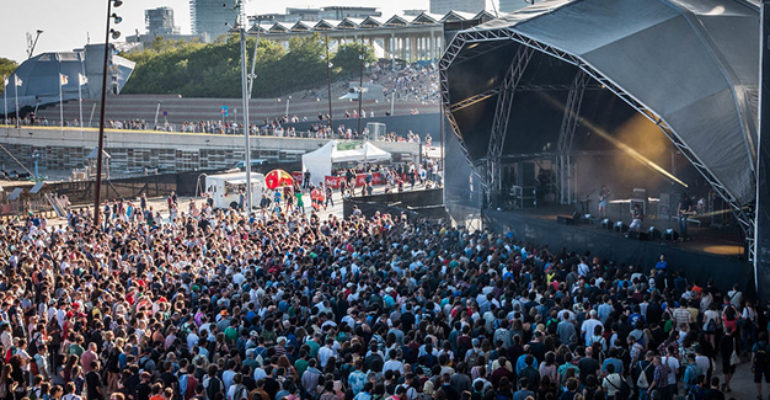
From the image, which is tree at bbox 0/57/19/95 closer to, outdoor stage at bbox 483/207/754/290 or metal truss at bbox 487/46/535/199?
metal truss at bbox 487/46/535/199

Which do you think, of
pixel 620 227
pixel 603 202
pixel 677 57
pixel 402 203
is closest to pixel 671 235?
pixel 620 227

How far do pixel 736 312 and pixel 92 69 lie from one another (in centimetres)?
8453

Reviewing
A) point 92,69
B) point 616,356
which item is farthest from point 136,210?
point 92,69

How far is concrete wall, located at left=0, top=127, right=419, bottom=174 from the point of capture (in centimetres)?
5444

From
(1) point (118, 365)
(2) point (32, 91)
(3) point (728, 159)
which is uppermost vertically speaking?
(2) point (32, 91)

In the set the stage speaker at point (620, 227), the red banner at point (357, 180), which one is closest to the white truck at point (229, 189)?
the red banner at point (357, 180)

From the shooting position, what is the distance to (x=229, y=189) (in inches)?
1436

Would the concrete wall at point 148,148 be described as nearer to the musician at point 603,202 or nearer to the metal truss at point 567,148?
the metal truss at point 567,148

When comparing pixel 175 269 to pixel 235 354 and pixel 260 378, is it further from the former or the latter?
pixel 260 378

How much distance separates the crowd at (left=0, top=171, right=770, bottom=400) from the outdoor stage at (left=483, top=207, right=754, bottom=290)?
2.63ft

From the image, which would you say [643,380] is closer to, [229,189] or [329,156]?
[229,189]

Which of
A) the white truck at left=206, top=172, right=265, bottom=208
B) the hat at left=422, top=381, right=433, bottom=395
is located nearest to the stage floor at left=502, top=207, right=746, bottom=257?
the hat at left=422, top=381, right=433, bottom=395

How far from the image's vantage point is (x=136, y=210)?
32.0 metres

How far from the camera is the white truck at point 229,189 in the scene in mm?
36406
